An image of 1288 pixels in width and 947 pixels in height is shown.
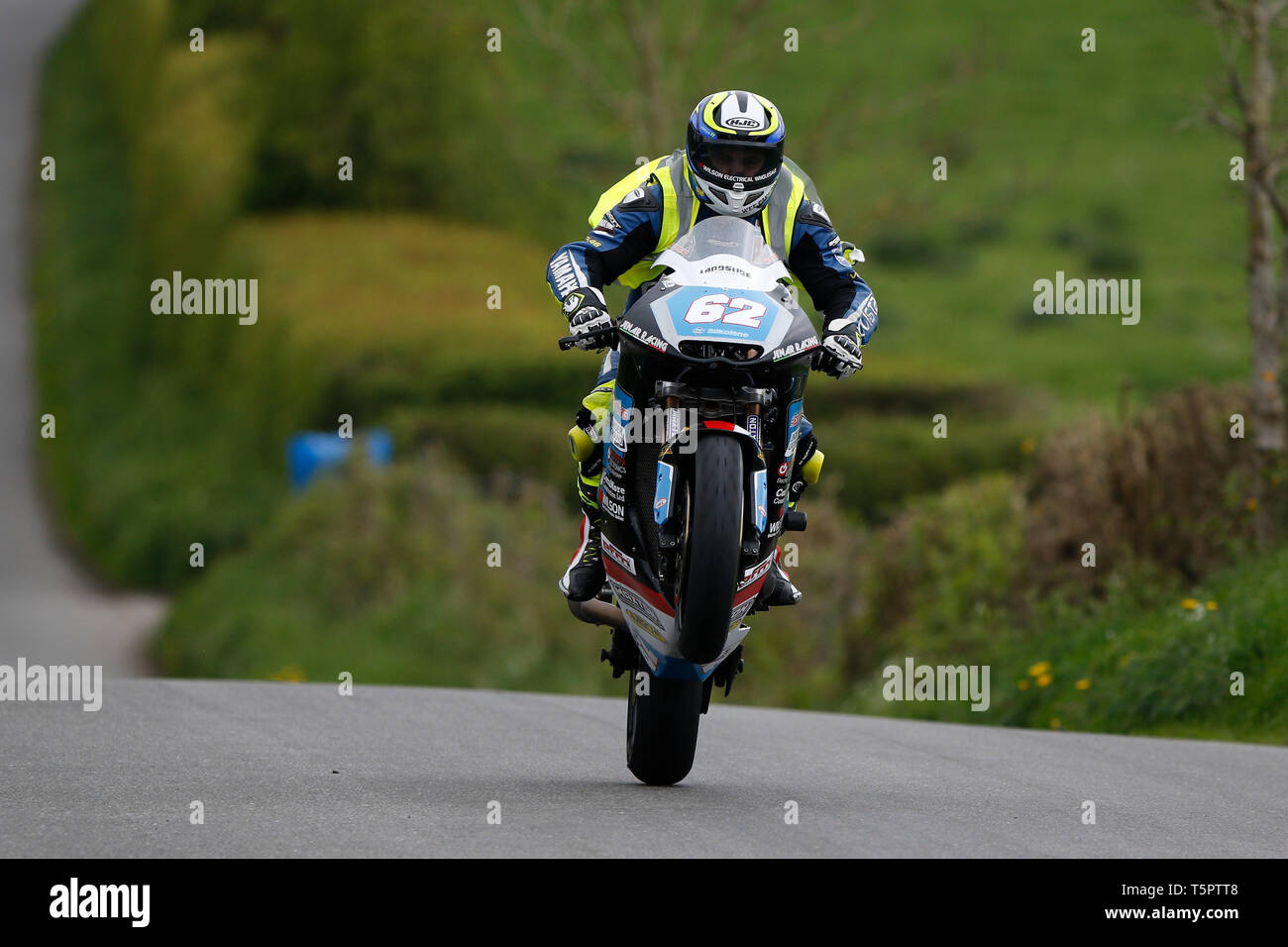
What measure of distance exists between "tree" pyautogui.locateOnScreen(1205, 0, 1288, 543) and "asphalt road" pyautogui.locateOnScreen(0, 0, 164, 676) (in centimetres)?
1304

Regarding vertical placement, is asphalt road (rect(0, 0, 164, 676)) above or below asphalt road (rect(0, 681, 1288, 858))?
below

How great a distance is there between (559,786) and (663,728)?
1.65 ft

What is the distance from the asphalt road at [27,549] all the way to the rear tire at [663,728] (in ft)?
48.8

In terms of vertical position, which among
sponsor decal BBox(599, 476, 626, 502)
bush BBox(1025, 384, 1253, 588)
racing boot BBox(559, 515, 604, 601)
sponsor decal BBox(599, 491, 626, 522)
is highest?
sponsor decal BBox(599, 476, 626, 502)

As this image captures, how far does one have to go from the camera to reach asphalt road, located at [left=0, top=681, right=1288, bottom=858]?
6883 millimetres

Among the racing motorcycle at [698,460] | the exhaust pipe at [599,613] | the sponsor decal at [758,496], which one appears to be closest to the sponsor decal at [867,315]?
the racing motorcycle at [698,460]

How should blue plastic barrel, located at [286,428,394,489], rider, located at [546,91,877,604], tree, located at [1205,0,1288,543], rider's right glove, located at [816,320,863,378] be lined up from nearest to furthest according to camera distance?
rider's right glove, located at [816,320,863,378] → rider, located at [546,91,877,604] → tree, located at [1205,0,1288,543] → blue plastic barrel, located at [286,428,394,489]

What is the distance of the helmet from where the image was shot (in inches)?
311

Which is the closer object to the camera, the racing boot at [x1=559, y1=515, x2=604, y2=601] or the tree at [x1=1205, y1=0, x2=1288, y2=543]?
the racing boot at [x1=559, y1=515, x2=604, y2=601]

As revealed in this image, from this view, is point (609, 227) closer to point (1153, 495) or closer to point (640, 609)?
point (640, 609)

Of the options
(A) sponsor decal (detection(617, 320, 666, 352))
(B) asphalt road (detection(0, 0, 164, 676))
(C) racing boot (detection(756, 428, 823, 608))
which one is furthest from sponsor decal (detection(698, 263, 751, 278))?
(B) asphalt road (detection(0, 0, 164, 676))

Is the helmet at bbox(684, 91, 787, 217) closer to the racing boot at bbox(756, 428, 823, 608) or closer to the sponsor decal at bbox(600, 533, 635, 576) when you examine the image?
the racing boot at bbox(756, 428, 823, 608)

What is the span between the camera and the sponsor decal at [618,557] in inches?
315

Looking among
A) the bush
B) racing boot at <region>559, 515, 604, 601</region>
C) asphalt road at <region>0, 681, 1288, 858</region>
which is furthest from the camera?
the bush
